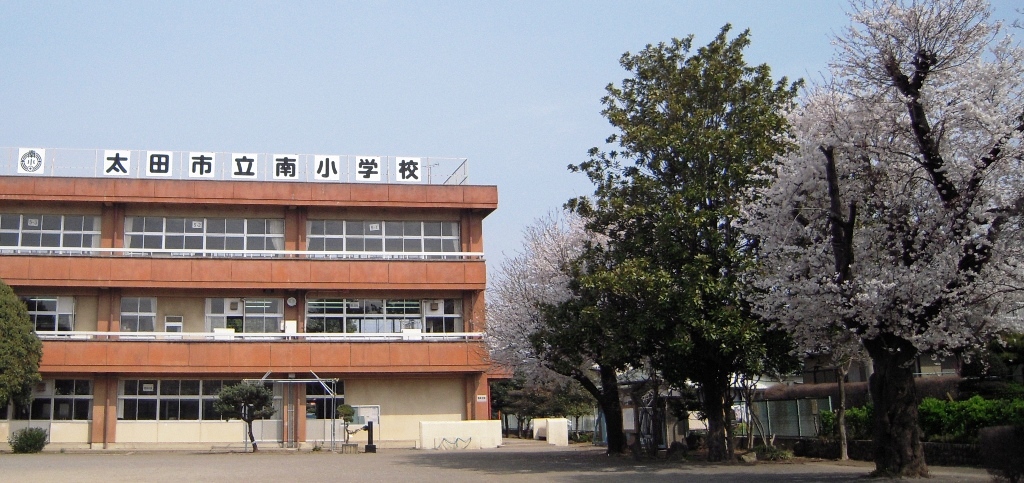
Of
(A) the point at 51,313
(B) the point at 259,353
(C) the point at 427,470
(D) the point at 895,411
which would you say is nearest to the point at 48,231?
(A) the point at 51,313

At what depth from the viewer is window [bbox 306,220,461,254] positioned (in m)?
40.1

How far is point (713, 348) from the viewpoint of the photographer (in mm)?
22656

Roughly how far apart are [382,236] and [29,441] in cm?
1554

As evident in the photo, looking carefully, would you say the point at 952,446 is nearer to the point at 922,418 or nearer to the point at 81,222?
the point at 922,418

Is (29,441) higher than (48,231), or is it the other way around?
(48,231)

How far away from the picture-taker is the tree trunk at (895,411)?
16.7 m

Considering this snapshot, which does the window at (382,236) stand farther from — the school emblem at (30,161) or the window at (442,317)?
the school emblem at (30,161)

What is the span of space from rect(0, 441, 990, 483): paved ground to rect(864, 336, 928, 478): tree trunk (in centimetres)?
51

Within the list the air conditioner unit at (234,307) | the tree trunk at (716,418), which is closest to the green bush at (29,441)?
the air conditioner unit at (234,307)

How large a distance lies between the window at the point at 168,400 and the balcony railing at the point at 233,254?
517 cm

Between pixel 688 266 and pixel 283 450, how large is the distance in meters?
20.6

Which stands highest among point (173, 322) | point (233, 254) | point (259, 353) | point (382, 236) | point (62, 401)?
point (382, 236)

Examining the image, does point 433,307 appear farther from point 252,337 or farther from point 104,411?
point 104,411

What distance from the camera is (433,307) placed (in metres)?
40.4
